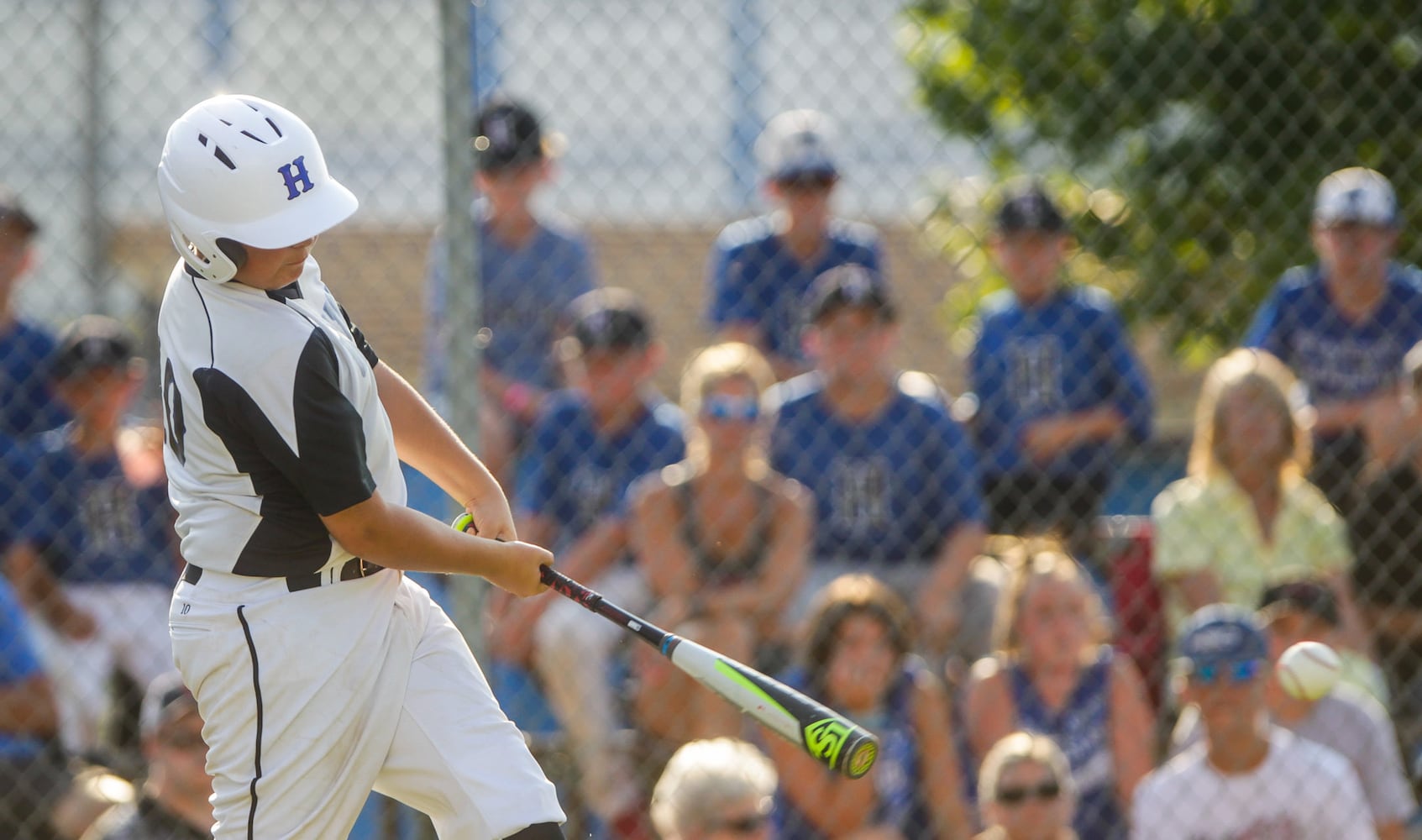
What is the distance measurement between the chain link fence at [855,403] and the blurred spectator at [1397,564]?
0.04 ft

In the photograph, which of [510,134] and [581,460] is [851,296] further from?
[510,134]

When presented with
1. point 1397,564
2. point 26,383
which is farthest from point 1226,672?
point 26,383

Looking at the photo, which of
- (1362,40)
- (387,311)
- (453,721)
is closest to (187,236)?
(453,721)

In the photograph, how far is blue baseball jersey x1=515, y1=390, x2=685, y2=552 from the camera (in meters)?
4.82

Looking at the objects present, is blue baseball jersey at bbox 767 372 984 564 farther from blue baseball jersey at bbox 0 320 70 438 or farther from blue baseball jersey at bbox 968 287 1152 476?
blue baseball jersey at bbox 0 320 70 438

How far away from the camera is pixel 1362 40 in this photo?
4.48 metres

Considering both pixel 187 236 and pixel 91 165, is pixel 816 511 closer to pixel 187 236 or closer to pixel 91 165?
pixel 91 165

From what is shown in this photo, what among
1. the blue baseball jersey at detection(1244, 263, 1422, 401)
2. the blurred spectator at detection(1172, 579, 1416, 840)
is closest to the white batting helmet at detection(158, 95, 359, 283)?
the blurred spectator at detection(1172, 579, 1416, 840)

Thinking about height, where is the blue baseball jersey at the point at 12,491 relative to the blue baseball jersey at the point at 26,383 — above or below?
below

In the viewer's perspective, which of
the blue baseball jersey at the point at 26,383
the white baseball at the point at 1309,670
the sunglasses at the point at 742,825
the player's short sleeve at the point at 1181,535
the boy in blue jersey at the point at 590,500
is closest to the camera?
the white baseball at the point at 1309,670

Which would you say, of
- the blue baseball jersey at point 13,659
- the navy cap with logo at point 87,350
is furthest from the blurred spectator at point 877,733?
the navy cap with logo at point 87,350

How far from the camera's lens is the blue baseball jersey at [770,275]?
204 inches

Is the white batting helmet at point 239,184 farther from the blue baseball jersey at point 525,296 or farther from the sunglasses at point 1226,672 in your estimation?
the sunglasses at point 1226,672

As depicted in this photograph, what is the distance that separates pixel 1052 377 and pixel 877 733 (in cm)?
136
